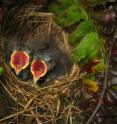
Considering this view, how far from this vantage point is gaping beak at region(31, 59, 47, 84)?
185 centimetres

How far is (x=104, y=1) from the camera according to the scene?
70.6 inches

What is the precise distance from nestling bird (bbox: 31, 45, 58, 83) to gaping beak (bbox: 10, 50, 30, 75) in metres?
0.04

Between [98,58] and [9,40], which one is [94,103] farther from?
[9,40]

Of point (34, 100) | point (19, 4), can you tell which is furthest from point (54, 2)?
point (34, 100)

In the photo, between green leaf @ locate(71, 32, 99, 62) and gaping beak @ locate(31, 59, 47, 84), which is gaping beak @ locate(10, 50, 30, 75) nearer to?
gaping beak @ locate(31, 59, 47, 84)

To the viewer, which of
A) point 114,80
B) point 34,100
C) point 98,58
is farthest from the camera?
point 34,100

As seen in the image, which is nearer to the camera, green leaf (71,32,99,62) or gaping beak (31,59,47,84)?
green leaf (71,32,99,62)

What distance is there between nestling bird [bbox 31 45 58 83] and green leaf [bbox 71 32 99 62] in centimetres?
21

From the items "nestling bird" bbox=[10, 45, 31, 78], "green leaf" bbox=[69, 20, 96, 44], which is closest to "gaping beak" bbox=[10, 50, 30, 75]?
"nestling bird" bbox=[10, 45, 31, 78]

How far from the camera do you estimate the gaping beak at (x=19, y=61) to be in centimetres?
186

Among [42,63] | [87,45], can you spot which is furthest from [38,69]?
[87,45]

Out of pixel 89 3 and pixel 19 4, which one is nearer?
pixel 89 3

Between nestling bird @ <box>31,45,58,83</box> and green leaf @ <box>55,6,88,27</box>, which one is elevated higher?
green leaf @ <box>55,6,88,27</box>

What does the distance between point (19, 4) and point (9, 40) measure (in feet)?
0.61
